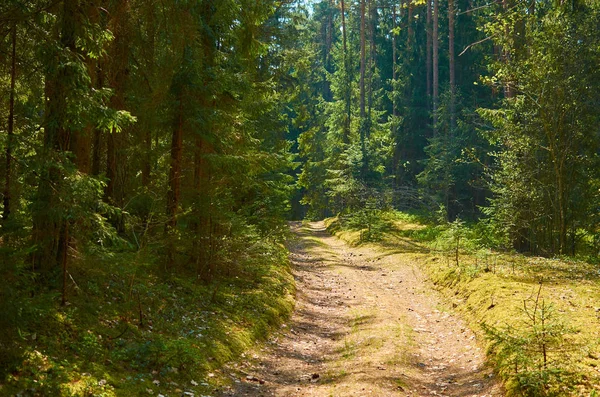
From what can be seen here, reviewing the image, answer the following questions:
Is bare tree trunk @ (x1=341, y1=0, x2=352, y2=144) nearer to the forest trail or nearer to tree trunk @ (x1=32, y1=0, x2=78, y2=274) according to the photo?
the forest trail

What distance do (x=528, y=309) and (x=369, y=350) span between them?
3055 millimetres

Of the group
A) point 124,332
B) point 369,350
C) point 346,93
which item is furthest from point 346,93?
point 124,332

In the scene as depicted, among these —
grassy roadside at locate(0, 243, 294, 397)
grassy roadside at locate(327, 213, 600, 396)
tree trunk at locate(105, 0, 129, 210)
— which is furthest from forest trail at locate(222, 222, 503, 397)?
tree trunk at locate(105, 0, 129, 210)

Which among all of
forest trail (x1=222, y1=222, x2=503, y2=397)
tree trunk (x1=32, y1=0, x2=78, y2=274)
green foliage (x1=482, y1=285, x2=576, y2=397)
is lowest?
forest trail (x1=222, y1=222, x2=503, y2=397)

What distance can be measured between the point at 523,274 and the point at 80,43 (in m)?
11.7

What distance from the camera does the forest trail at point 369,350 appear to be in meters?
7.25

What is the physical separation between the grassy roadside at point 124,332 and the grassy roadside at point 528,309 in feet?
13.9

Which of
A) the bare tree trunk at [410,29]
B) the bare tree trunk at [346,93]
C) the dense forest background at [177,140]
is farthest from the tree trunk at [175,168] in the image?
the bare tree trunk at [410,29]

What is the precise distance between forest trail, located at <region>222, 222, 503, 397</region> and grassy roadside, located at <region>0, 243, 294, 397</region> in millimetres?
642

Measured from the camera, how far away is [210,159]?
10516mm

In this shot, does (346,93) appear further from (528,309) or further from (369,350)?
(369,350)

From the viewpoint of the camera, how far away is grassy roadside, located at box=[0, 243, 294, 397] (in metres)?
4.95

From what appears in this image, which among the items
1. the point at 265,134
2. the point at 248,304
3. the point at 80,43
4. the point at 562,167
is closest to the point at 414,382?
the point at 248,304

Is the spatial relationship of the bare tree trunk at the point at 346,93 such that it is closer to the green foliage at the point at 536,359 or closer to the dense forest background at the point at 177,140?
the dense forest background at the point at 177,140
